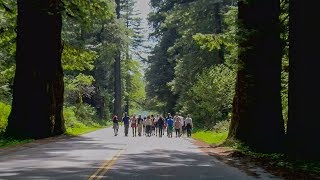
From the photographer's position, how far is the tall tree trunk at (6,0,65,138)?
29.9 meters

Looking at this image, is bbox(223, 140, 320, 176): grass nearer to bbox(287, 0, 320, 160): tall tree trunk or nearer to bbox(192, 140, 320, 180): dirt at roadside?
bbox(192, 140, 320, 180): dirt at roadside

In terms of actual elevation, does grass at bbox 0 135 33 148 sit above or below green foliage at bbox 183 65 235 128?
below

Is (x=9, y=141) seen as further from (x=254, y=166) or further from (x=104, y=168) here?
(x=254, y=166)

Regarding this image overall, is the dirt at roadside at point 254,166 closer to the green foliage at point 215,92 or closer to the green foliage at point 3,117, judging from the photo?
the green foliage at point 3,117

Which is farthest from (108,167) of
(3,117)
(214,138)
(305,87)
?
(3,117)

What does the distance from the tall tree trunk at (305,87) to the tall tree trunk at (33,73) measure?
52.9 ft

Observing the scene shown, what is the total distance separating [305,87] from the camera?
16.3 meters

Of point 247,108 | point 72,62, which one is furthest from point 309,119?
point 72,62

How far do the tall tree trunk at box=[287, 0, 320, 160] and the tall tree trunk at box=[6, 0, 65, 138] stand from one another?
52.9 ft

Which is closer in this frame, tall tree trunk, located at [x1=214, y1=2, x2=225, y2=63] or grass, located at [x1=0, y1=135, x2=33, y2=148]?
grass, located at [x1=0, y1=135, x2=33, y2=148]

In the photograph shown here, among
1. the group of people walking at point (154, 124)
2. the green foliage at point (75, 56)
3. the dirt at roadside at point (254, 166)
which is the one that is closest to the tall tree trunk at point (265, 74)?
the dirt at roadside at point (254, 166)

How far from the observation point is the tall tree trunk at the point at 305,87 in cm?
1619

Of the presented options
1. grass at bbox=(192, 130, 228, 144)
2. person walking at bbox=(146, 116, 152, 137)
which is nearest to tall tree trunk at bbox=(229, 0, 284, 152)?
grass at bbox=(192, 130, 228, 144)

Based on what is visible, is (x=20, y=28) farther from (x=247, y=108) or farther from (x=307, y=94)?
(x=307, y=94)
